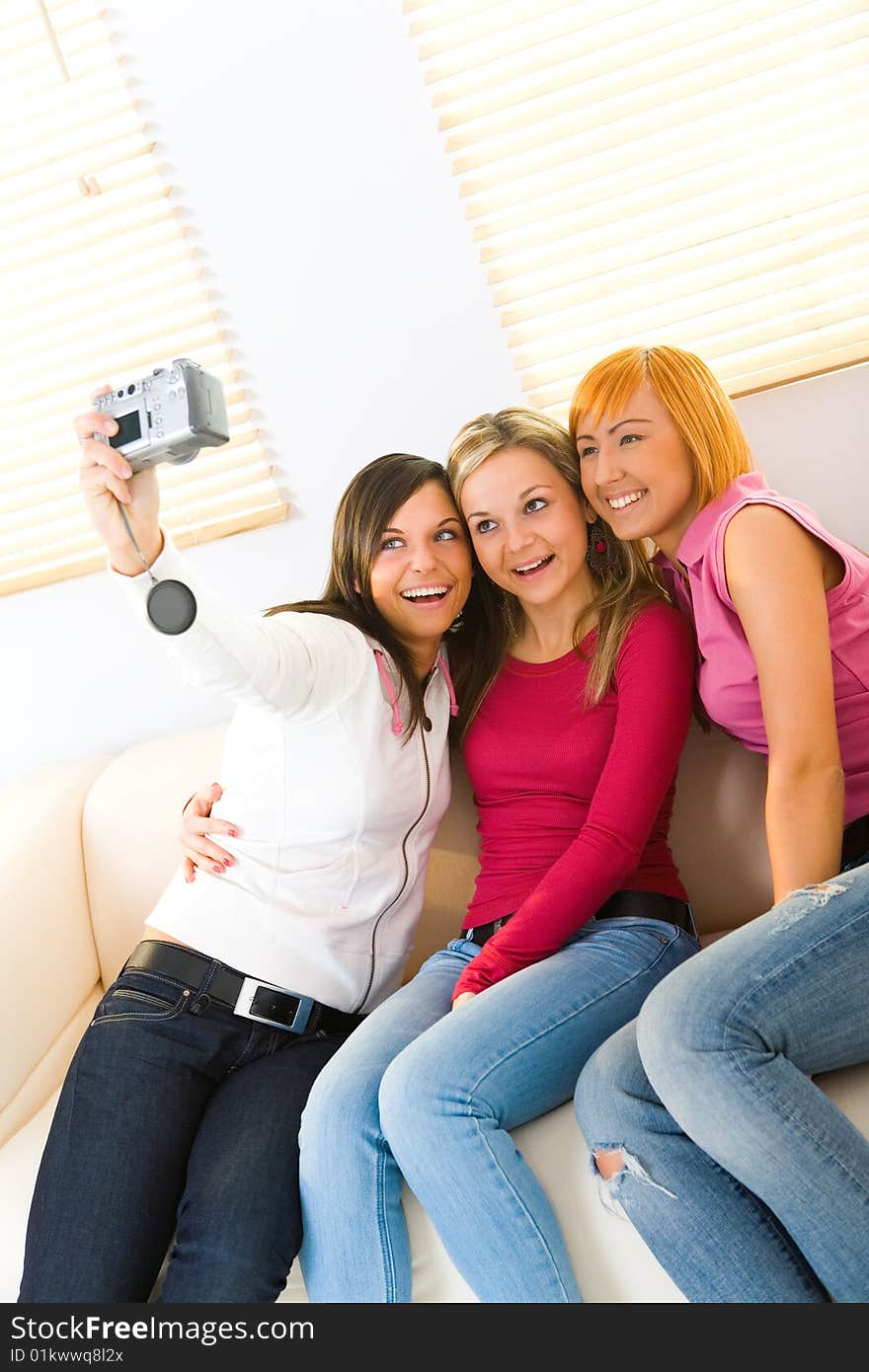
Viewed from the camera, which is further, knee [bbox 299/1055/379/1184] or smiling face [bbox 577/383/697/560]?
smiling face [bbox 577/383/697/560]

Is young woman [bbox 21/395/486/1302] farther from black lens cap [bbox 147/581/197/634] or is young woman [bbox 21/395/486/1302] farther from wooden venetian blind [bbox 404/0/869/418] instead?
wooden venetian blind [bbox 404/0/869/418]

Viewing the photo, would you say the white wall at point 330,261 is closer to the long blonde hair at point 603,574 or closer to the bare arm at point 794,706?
the long blonde hair at point 603,574

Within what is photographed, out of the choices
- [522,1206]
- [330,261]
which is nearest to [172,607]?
[522,1206]

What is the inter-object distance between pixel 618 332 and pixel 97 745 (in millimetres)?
1312

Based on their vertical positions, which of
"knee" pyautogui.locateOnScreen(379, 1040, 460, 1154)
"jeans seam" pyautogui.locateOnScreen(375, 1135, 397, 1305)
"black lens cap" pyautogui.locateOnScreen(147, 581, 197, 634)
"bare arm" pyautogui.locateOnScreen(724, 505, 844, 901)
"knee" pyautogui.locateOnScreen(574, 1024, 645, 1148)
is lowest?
"jeans seam" pyautogui.locateOnScreen(375, 1135, 397, 1305)

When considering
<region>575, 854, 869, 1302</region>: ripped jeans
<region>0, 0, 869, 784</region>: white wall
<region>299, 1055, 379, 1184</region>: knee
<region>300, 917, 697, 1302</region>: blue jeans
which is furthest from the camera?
<region>0, 0, 869, 784</region>: white wall

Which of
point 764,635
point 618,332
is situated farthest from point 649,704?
point 618,332

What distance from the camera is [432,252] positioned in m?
Answer: 2.01

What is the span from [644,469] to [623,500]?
2.4 inches

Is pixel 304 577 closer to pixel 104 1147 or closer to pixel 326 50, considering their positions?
pixel 326 50

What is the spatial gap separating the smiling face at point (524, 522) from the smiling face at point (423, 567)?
39 mm

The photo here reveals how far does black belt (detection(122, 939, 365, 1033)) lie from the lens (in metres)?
1.53

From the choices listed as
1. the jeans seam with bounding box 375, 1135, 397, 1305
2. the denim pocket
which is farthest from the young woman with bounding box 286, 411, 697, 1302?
the denim pocket

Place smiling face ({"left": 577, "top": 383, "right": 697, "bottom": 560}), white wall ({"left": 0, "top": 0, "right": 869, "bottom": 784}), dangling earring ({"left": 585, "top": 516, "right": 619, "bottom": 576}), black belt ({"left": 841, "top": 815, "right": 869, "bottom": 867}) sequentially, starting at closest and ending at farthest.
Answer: black belt ({"left": 841, "top": 815, "right": 869, "bottom": 867}) < smiling face ({"left": 577, "top": 383, "right": 697, "bottom": 560}) < dangling earring ({"left": 585, "top": 516, "right": 619, "bottom": 576}) < white wall ({"left": 0, "top": 0, "right": 869, "bottom": 784})
